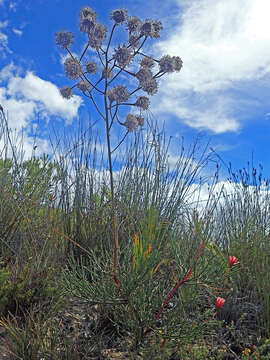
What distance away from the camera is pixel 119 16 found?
2.50 metres

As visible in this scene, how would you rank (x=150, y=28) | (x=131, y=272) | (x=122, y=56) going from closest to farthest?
(x=131, y=272)
(x=122, y=56)
(x=150, y=28)

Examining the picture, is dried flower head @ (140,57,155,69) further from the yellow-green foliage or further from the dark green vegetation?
the yellow-green foliage

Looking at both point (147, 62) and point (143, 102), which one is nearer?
point (143, 102)

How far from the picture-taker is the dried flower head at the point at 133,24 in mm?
2555

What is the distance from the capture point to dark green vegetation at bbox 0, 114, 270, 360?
5.70 ft

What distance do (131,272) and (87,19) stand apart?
1773mm

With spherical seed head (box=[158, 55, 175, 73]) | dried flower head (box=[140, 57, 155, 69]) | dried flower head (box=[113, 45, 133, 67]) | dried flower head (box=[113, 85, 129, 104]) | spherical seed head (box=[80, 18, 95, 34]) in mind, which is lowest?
dried flower head (box=[113, 85, 129, 104])

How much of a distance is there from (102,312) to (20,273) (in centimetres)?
66

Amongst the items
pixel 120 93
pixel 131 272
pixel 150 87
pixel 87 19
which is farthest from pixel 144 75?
pixel 131 272

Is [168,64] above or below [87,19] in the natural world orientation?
below

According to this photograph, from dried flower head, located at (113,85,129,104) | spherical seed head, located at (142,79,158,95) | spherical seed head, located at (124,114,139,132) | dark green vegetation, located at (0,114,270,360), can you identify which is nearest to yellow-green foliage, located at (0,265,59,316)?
dark green vegetation, located at (0,114,270,360)

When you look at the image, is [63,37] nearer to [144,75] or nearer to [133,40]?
[133,40]

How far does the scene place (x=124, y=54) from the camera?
95.0 inches

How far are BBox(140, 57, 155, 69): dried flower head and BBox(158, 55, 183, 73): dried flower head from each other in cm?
10
